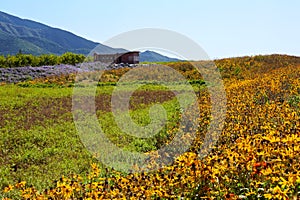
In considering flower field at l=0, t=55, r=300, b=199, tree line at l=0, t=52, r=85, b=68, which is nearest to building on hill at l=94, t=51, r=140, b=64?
tree line at l=0, t=52, r=85, b=68

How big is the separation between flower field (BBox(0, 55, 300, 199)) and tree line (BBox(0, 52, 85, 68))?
14082 mm

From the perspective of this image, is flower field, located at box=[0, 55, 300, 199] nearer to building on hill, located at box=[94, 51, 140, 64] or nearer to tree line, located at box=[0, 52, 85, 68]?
tree line, located at box=[0, 52, 85, 68]

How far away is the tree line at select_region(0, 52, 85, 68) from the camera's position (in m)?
27.2

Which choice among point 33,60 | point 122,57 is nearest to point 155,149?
point 33,60

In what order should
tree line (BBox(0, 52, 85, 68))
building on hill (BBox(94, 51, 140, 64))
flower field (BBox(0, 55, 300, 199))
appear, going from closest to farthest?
flower field (BBox(0, 55, 300, 199)) → tree line (BBox(0, 52, 85, 68)) → building on hill (BBox(94, 51, 140, 64))

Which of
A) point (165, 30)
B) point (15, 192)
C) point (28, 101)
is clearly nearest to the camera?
point (15, 192)

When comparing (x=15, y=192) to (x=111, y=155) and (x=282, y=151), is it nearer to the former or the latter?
(x=111, y=155)

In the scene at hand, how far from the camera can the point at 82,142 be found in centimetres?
728

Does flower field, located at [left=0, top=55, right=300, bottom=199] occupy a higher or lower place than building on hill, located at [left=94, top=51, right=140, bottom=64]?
lower

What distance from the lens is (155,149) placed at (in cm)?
685

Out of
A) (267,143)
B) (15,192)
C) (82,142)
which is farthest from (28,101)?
(267,143)

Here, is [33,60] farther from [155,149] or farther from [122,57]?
[155,149]

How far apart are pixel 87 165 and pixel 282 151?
143 inches

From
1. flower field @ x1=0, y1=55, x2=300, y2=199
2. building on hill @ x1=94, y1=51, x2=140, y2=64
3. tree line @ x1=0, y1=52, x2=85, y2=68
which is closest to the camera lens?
flower field @ x1=0, y1=55, x2=300, y2=199
